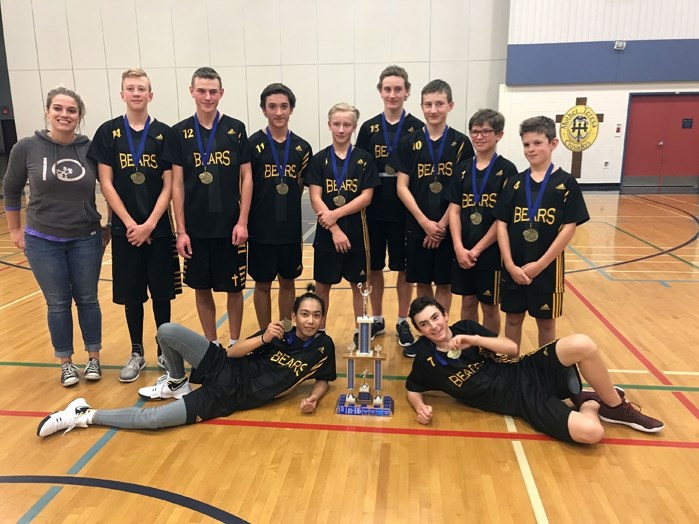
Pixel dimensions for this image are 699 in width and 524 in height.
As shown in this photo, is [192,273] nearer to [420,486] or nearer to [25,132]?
[420,486]

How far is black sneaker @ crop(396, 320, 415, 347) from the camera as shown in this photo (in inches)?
158

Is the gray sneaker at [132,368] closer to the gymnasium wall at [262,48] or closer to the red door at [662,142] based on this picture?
the gymnasium wall at [262,48]

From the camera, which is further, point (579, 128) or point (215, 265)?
point (579, 128)

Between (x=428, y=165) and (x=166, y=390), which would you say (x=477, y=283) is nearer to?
(x=428, y=165)

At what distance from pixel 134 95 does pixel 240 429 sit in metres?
2.04

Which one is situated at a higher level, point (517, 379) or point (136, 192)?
point (136, 192)

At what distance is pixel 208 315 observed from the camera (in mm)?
3602

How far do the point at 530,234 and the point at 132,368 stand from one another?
2643 millimetres

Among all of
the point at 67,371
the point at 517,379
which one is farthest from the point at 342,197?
the point at 67,371

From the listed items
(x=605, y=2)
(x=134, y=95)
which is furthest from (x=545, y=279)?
(x=605, y=2)

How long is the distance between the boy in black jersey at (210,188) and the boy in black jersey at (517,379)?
50.9 inches

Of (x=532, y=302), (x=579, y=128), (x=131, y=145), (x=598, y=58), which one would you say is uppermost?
(x=598, y=58)

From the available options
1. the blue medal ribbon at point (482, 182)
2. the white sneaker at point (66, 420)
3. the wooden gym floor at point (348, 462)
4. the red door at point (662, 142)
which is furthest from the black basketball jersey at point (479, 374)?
the red door at point (662, 142)

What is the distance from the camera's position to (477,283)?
3.48m
